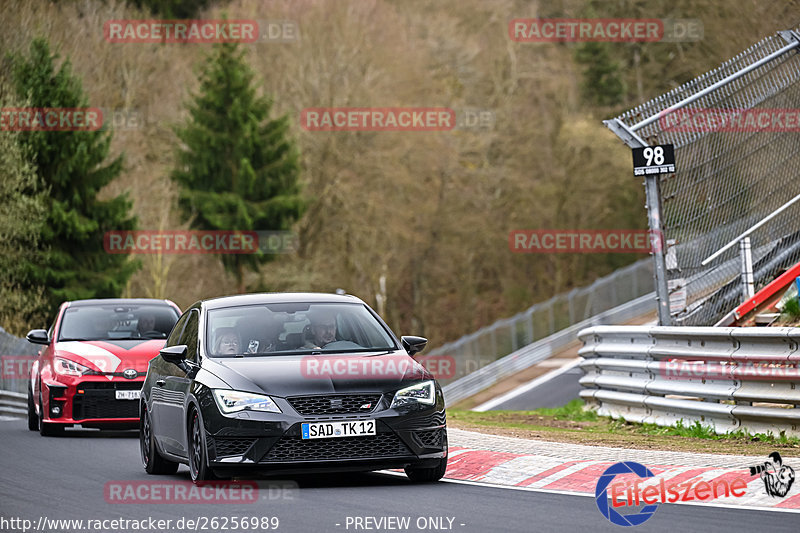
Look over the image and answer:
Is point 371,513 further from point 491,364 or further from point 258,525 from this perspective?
point 491,364

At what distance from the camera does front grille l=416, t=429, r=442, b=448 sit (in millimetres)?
10227

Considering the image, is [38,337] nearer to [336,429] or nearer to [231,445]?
[231,445]

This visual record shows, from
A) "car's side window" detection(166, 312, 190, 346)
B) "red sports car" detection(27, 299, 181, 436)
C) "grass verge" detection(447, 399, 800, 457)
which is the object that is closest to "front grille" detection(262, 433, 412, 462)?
"car's side window" detection(166, 312, 190, 346)

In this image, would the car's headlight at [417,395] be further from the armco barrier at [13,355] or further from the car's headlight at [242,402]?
the armco barrier at [13,355]

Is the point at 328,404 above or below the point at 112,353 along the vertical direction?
above

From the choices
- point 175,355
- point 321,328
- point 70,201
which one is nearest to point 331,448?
point 321,328

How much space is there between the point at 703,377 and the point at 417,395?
4.84m

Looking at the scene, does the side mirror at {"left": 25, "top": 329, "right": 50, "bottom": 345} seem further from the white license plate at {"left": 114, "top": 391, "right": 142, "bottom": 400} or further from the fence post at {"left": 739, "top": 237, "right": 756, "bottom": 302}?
the fence post at {"left": 739, "top": 237, "right": 756, "bottom": 302}

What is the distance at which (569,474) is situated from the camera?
10344mm

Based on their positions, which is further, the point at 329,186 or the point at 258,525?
the point at 329,186

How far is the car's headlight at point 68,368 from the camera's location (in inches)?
674

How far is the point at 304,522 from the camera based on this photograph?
28.2ft

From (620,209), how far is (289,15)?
1738 cm

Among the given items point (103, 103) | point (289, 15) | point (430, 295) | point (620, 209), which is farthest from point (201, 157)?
point (620, 209)
